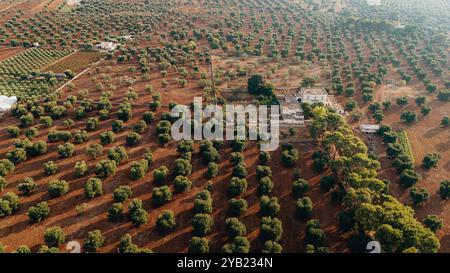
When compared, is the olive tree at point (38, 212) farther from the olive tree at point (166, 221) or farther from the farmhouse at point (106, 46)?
the farmhouse at point (106, 46)

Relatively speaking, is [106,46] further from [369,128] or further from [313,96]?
[369,128]

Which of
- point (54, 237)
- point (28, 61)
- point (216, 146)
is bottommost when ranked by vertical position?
point (216, 146)

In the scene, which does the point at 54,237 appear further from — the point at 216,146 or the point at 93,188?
the point at 216,146

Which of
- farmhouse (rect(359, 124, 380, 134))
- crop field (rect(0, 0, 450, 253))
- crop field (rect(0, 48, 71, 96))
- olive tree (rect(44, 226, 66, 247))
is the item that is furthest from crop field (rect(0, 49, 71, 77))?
farmhouse (rect(359, 124, 380, 134))

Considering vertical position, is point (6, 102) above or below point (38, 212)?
above

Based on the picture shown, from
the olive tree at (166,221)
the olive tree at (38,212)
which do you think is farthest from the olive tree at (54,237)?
the olive tree at (166,221)

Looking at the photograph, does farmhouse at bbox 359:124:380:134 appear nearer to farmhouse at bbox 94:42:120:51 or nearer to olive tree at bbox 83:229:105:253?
olive tree at bbox 83:229:105:253

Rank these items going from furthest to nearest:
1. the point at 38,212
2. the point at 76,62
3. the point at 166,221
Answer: the point at 76,62
the point at 38,212
the point at 166,221

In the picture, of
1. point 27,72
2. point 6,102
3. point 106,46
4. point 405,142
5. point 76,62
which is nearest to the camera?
point 405,142

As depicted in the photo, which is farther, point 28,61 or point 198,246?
point 28,61

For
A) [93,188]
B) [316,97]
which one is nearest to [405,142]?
[316,97]
